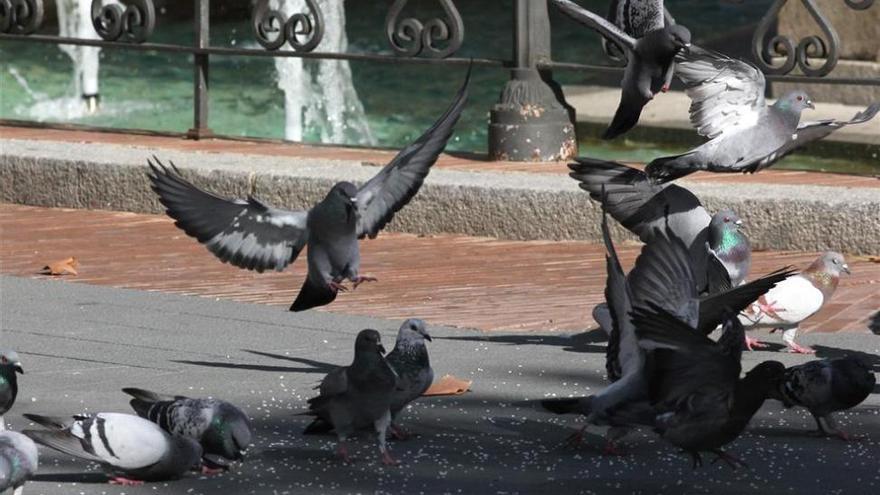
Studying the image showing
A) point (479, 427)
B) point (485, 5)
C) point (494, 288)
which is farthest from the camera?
point (485, 5)

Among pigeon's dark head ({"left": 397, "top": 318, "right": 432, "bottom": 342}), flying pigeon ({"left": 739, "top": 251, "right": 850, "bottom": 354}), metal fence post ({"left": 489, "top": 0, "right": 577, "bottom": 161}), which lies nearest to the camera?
pigeon's dark head ({"left": 397, "top": 318, "right": 432, "bottom": 342})

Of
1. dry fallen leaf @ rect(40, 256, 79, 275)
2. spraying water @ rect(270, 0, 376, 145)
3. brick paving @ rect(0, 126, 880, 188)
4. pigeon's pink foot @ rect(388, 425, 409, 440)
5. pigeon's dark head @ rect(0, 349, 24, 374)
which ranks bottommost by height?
spraying water @ rect(270, 0, 376, 145)

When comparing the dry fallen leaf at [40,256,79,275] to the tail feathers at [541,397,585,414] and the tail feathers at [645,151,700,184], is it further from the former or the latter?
the tail feathers at [541,397,585,414]

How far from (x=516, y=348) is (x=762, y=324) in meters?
0.88

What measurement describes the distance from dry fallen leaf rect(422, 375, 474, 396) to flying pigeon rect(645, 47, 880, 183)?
0.95 meters

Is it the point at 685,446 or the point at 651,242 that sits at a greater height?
the point at 651,242

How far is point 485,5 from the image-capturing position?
28.9 metres

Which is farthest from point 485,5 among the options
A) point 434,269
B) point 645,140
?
point 434,269

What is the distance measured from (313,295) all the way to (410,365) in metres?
1.12

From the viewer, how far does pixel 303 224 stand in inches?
270

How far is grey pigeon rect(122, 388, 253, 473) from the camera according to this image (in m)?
5.56

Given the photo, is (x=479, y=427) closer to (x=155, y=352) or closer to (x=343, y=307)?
(x=155, y=352)

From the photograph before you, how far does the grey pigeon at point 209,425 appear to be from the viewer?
18.2ft

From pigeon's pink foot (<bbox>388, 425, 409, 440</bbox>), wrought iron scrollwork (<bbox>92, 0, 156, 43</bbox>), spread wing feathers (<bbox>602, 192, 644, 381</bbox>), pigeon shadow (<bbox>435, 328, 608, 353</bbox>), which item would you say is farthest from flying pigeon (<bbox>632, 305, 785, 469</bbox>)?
wrought iron scrollwork (<bbox>92, 0, 156, 43</bbox>)
